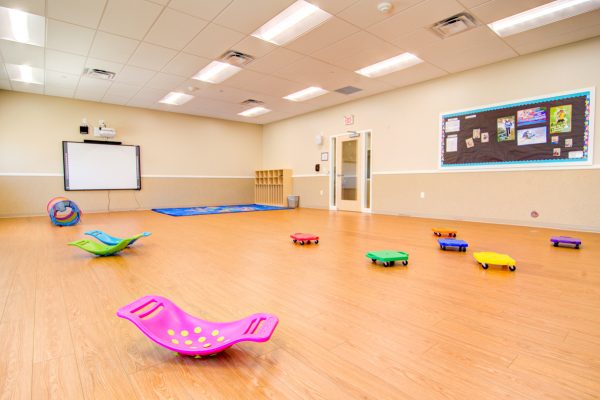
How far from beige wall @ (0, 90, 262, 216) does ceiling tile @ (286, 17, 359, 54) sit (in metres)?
5.41

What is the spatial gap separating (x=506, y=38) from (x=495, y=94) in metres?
1.06

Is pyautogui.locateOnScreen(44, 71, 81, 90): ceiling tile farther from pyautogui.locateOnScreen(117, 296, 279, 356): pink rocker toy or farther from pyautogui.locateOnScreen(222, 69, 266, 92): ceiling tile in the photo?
pyautogui.locateOnScreen(117, 296, 279, 356): pink rocker toy

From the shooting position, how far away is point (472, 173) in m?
5.39

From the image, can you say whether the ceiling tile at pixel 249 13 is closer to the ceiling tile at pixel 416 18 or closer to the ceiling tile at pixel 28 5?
the ceiling tile at pixel 416 18

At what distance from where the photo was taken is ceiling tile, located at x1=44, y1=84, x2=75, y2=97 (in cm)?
638

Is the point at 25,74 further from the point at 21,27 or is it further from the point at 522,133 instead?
the point at 522,133

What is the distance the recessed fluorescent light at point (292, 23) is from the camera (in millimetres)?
3701

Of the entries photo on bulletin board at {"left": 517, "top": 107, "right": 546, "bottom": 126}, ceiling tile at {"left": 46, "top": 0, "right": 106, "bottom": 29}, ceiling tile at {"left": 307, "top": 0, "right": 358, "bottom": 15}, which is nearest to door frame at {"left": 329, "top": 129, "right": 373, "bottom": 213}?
photo on bulletin board at {"left": 517, "top": 107, "right": 546, "bottom": 126}

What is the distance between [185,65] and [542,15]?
205 inches

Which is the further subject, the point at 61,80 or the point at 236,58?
the point at 61,80

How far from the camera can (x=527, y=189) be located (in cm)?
479

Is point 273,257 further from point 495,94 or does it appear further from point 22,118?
point 22,118

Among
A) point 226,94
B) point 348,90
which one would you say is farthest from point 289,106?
point 348,90

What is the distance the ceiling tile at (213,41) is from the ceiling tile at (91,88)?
8.61 feet
